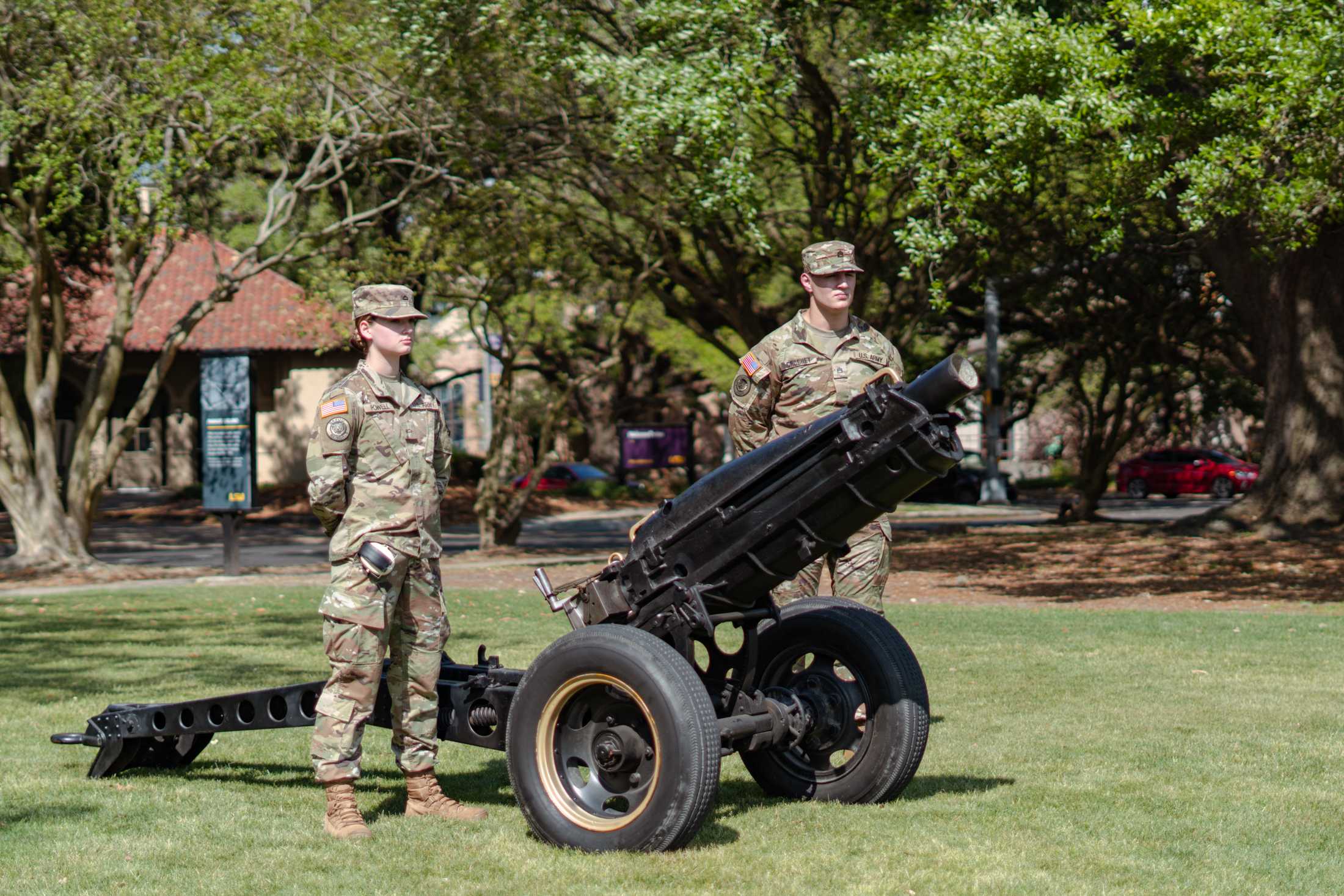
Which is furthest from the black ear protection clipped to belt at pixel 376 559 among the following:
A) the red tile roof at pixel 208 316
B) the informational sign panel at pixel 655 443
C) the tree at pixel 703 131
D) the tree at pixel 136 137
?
the informational sign panel at pixel 655 443

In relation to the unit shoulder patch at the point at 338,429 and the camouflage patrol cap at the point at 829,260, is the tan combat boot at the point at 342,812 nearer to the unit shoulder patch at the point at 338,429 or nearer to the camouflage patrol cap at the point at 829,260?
the unit shoulder patch at the point at 338,429

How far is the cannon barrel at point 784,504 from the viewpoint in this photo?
17.5 ft

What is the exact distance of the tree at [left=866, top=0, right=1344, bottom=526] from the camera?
45.6ft

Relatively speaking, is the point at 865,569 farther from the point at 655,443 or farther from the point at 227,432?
the point at 655,443

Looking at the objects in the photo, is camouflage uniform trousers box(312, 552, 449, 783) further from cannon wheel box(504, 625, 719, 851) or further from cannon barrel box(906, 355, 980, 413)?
cannon barrel box(906, 355, 980, 413)

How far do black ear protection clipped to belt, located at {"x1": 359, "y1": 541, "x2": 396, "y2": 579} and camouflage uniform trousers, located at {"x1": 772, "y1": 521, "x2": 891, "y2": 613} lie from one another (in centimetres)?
192

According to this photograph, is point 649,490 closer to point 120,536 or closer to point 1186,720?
point 120,536

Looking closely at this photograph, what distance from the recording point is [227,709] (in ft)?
21.3

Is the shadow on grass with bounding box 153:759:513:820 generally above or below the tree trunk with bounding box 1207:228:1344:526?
below

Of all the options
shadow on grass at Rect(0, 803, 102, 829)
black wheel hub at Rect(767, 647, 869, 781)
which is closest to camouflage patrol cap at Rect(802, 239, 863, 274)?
black wheel hub at Rect(767, 647, 869, 781)

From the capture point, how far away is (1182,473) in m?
48.2

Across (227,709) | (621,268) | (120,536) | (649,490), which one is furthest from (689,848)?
(649,490)

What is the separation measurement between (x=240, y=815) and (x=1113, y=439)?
973 inches

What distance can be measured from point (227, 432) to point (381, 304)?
15116mm
